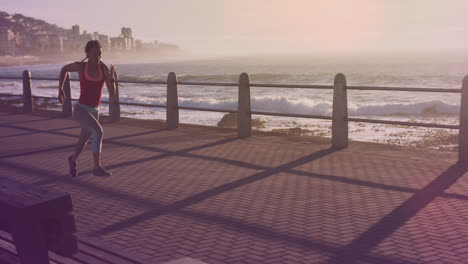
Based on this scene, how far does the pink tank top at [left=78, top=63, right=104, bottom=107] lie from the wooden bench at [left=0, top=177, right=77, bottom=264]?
3658 millimetres

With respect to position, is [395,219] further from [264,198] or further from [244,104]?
[244,104]

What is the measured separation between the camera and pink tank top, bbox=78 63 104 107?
6984 millimetres

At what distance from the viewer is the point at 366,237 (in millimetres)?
4902

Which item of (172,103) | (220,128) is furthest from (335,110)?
(172,103)

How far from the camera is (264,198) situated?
638 cm

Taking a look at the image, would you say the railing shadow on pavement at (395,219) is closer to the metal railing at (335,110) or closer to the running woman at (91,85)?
the metal railing at (335,110)

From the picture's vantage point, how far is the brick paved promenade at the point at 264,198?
15.3 ft

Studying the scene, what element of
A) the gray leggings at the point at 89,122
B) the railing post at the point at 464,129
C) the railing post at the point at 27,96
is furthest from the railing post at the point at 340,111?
the railing post at the point at 27,96

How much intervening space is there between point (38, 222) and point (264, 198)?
138 inches

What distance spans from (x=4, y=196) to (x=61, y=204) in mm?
432

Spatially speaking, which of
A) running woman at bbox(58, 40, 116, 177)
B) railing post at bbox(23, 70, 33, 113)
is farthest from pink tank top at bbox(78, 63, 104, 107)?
railing post at bbox(23, 70, 33, 113)

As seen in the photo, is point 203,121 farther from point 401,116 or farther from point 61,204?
point 61,204

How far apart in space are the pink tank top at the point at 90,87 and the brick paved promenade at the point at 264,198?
1170mm

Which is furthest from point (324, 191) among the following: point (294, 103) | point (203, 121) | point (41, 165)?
point (294, 103)
